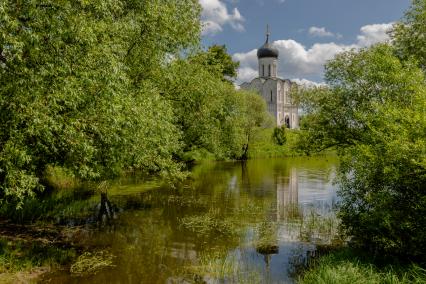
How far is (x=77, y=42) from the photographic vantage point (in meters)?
10.8

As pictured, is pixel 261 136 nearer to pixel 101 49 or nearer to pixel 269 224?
pixel 269 224

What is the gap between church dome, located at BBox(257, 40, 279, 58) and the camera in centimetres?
9588

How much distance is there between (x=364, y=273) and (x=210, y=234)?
7493mm

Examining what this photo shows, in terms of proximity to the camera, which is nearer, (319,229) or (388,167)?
(388,167)

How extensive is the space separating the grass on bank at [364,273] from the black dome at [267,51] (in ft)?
296

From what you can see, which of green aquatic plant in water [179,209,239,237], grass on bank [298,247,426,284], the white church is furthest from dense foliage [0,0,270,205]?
the white church

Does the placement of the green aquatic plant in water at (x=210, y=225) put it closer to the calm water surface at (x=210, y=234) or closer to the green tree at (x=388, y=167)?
the calm water surface at (x=210, y=234)

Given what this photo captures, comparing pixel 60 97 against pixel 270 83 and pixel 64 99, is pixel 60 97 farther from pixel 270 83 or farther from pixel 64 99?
pixel 270 83

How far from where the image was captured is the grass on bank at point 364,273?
8.90 m

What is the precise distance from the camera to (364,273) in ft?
30.9

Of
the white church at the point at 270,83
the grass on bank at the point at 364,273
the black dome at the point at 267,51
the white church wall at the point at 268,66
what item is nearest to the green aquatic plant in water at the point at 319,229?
the grass on bank at the point at 364,273

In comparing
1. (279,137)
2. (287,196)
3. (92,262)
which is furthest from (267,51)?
(92,262)

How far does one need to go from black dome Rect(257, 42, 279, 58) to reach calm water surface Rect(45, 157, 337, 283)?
73.5 m

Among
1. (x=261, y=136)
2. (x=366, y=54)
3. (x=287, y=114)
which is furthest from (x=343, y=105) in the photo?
(x=287, y=114)
